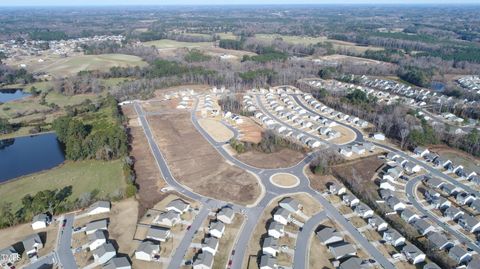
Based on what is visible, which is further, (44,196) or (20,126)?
(20,126)

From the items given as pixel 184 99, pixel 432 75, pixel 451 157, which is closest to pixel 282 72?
pixel 184 99

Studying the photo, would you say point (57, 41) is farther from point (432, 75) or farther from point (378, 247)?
point (378, 247)

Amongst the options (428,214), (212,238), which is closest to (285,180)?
(212,238)

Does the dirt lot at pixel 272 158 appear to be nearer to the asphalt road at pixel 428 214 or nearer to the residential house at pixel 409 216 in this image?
the asphalt road at pixel 428 214

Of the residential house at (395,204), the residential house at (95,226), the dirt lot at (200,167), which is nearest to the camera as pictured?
→ the residential house at (95,226)

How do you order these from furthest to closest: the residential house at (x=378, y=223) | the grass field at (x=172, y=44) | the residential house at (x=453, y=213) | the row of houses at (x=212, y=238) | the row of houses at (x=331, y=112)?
the grass field at (x=172, y=44) < the row of houses at (x=331, y=112) < the residential house at (x=453, y=213) < the residential house at (x=378, y=223) < the row of houses at (x=212, y=238)

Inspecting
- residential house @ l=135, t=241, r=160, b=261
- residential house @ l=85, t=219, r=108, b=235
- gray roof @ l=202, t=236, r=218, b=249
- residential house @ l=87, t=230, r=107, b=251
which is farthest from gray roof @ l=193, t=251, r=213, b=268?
residential house @ l=85, t=219, r=108, b=235

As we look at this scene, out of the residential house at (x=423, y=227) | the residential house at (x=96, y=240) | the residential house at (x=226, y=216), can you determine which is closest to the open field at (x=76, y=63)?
the residential house at (x=96, y=240)
